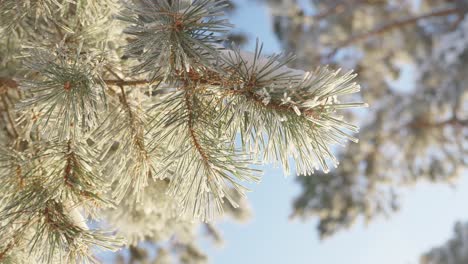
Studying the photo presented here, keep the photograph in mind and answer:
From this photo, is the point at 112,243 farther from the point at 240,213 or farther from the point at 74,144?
the point at 240,213

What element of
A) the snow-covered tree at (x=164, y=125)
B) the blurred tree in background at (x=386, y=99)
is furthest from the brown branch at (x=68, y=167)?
the blurred tree in background at (x=386, y=99)

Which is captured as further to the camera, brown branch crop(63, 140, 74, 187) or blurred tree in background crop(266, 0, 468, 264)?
blurred tree in background crop(266, 0, 468, 264)

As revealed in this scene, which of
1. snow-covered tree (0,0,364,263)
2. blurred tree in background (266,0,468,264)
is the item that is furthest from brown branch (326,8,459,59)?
snow-covered tree (0,0,364,263)

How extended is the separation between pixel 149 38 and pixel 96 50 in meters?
0.49

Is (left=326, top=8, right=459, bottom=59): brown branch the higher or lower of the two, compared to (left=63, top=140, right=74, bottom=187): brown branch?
higher

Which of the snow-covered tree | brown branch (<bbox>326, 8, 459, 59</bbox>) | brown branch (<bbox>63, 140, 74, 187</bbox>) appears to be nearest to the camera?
the snow-covered tree

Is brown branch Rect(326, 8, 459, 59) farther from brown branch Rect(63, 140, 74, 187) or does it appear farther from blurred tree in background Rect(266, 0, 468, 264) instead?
brown branch Rect(63, 140, 74, 187)

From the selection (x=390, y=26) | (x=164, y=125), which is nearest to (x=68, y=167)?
(x=164, y=125)

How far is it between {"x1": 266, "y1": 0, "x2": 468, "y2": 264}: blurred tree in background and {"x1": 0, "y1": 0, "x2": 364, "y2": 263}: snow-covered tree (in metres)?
7.00

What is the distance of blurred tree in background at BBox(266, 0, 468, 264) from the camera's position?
8445mm

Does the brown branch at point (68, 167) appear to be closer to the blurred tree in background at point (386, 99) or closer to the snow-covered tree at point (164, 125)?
the snow-covered tree at point (164, 125)

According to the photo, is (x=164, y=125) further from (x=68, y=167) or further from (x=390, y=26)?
(x=390, y=26)

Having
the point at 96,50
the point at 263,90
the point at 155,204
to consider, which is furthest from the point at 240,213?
the point at 263,90

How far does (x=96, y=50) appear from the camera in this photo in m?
1.68
